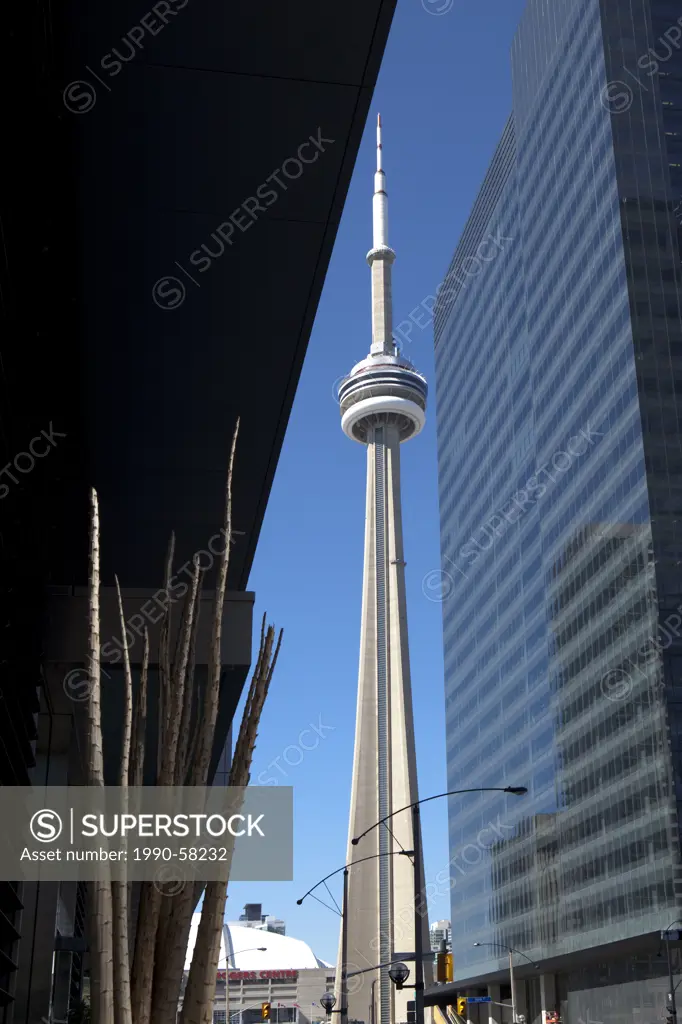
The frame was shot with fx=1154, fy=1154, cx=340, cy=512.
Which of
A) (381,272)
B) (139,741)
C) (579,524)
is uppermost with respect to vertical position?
(381,272)

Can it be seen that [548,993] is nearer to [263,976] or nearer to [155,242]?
[155,242]

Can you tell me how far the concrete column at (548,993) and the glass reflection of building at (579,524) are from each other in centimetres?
106

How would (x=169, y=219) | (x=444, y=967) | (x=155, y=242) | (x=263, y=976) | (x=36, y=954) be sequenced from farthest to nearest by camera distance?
(x=263, y=976)
(x=444, y=967)
(x=36, y=954)
(x=155, y=242)
(x=169, y=219)

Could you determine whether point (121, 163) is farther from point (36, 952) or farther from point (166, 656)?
point (36, 952)

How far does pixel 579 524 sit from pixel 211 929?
82823mm

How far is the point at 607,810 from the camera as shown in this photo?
252 feet

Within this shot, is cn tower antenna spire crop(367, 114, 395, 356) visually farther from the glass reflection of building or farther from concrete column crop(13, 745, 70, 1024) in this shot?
concrete column crop(13, 745, 70, 1024)

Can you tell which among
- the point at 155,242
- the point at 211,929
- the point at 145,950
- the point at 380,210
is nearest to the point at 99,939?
the point at 145,950

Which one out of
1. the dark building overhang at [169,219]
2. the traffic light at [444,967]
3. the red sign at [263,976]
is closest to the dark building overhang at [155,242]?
the dark building overhang at [169,219]

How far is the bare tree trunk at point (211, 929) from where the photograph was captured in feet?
20.0

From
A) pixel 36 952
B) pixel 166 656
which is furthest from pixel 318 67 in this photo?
pixel 36 952

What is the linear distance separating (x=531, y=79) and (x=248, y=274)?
105 m

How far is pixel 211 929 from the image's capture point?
6.12 meters

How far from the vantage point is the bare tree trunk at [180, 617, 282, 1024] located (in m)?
6.08
